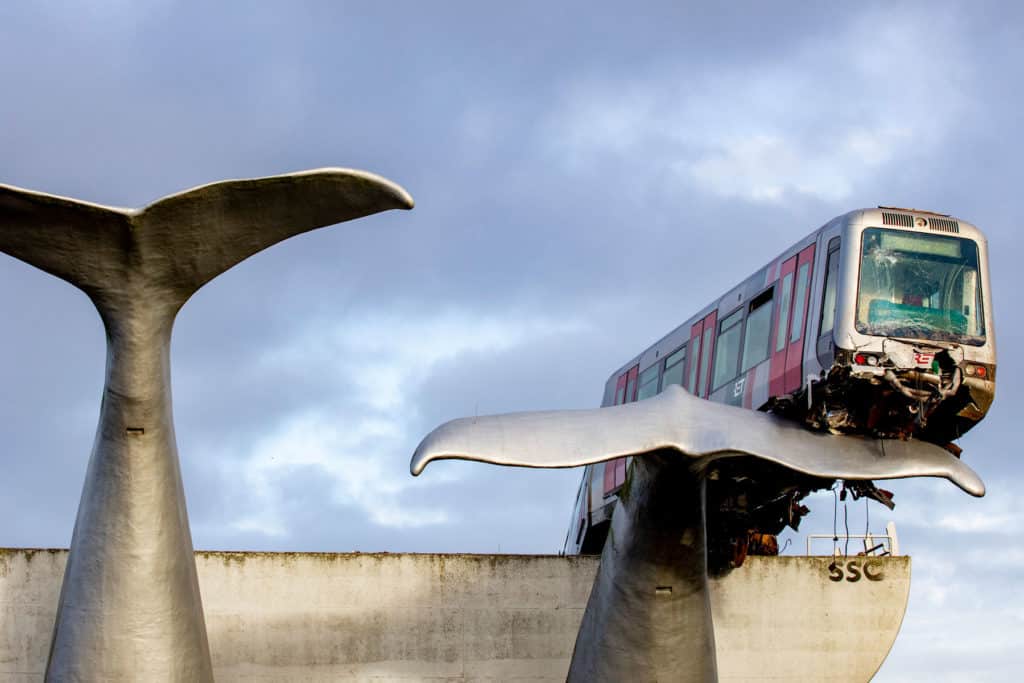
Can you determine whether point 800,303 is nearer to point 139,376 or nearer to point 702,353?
point 702,353

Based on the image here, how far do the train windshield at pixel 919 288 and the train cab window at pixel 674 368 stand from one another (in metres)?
5.23

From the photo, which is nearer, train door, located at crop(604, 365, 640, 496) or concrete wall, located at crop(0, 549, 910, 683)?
concrete wall, located at crop(0, 549, 910, 683)

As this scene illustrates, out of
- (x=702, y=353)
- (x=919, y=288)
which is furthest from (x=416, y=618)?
(x=919, y=288)

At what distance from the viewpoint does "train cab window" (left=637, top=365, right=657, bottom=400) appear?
24516mm

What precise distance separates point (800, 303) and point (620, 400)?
739 centimetres

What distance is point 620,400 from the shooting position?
86.2 feet

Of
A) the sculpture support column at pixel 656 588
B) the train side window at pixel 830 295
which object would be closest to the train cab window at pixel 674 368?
the train side window at pixel 830 295

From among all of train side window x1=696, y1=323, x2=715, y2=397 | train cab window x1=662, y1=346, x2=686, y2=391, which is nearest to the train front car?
train side window x1=696, y1=323, x2=715, y2=397

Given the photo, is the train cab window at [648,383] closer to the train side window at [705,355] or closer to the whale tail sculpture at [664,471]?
the train side window at [705,355]

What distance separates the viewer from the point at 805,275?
1933 cm

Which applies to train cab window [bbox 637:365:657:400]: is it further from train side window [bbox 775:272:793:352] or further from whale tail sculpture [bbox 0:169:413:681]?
whale tail sculpture [bbox 0:169:413:681]

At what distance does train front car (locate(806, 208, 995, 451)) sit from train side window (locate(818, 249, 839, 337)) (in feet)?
0.04

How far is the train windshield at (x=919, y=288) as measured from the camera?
18.0 meters

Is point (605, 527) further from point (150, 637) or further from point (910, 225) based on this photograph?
point (150, 637)
